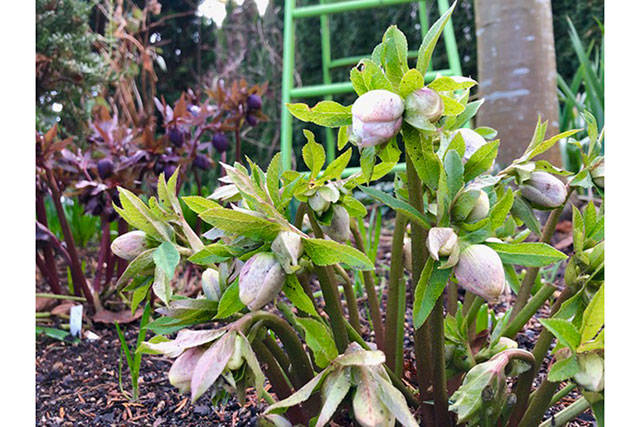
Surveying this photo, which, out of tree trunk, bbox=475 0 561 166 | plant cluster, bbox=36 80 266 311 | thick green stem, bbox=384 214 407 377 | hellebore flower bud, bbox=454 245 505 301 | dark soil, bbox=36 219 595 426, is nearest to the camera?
hellebore flower bud, bbox=454 245 505 301

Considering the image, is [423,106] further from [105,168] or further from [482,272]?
[105,168]

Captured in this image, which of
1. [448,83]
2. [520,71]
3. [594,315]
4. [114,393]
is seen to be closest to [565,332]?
[594,315]

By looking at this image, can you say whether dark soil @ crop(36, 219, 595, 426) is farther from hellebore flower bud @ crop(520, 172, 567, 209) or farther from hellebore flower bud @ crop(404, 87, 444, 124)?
hellebore flower bud @ crop(404, 87, 444, 124)

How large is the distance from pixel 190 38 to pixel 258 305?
156 inches

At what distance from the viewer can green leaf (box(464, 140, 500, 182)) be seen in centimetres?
51

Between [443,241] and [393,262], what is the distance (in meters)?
0.21

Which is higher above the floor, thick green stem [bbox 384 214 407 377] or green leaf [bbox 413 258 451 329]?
green leaf [bbox 413 258 451 329]

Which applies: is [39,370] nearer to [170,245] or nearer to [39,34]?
[170,245]

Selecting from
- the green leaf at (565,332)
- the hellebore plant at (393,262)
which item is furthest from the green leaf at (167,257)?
the green leaf at (565,332)

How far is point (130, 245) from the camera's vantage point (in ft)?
1.95

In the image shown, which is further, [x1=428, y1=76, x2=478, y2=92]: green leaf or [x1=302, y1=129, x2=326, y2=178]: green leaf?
[x1=302, y1=129, x2=326, y2=178]: green leaf

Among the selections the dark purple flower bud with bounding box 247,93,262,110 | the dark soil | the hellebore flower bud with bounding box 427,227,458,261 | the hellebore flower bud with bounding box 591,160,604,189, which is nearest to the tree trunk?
the dark soil

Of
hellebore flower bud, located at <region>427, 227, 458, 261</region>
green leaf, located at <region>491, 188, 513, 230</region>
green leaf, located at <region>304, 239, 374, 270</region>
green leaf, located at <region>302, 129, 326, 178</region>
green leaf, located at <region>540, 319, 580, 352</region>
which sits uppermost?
green leaf, located at <region>302, 129, 326, 178</region>

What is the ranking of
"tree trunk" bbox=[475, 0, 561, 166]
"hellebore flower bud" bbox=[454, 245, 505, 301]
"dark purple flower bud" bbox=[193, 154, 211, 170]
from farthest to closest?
1. "tree trunk" bbox=[475, 0, 561, 166]
2. "dark purple flower bud" bbox=[193, 154, 211, 170]
3. "hellebore flower bud" bbox=[454, 245, 505, 301]
